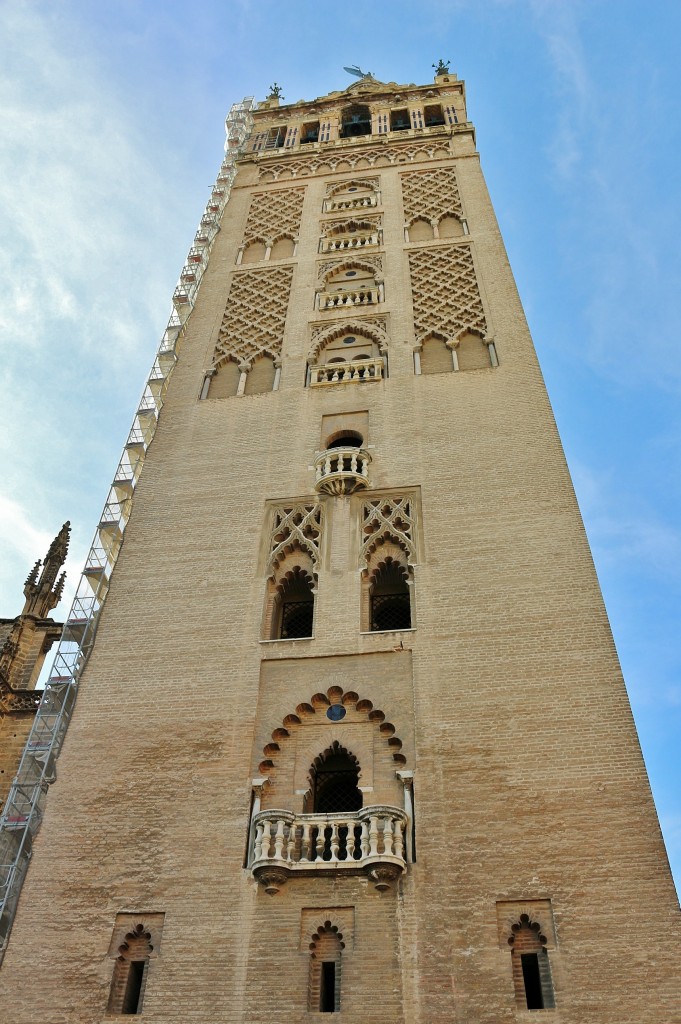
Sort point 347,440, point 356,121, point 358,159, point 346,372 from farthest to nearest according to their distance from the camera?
point 356,121 → point 358,159 → point 346,372 → point 347,440

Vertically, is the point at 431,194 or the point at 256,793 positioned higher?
the point at 431,194

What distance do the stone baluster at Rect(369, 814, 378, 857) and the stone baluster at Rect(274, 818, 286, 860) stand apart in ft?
2.68

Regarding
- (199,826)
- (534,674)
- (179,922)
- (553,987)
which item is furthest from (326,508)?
(553,987)

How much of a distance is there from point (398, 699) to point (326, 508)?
10.3 ft

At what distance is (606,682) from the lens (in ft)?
31.2

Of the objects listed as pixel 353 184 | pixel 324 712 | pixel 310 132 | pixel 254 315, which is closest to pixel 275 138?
pixel 310 132

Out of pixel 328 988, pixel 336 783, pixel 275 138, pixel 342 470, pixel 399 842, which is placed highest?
pixel 275 138

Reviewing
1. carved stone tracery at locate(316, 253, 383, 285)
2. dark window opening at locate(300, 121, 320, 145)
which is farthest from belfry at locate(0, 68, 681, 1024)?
dark window opening at locate(300, 121, 320, 145)

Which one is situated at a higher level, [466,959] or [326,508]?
[326,508]

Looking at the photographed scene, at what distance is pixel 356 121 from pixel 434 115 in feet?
6.85

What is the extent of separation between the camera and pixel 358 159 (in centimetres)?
2084

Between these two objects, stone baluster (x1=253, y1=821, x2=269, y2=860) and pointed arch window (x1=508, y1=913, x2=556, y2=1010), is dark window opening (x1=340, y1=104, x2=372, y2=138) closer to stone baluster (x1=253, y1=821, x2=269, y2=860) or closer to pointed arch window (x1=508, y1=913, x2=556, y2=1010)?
stone baluster (x1=253, y1=821, x2=269, y2=860)

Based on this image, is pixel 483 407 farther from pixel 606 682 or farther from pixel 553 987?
pixel 553 987

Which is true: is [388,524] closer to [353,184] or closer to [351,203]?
[351,203]
